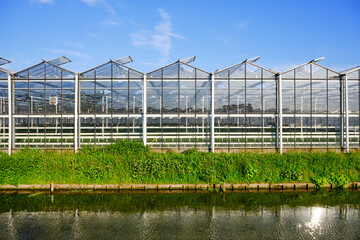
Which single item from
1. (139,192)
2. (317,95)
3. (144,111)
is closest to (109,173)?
(139,192)

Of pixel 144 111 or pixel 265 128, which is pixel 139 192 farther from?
pixel 265 128

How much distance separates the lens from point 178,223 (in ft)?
49.6

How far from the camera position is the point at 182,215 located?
16.3m

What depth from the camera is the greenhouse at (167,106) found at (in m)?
27.6

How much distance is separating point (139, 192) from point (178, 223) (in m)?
6.71

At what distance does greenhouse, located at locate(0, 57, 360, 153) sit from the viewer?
90.7 feet

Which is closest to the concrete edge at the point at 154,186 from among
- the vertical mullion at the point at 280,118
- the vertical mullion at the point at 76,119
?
the vertical mullion at the point at 76,119

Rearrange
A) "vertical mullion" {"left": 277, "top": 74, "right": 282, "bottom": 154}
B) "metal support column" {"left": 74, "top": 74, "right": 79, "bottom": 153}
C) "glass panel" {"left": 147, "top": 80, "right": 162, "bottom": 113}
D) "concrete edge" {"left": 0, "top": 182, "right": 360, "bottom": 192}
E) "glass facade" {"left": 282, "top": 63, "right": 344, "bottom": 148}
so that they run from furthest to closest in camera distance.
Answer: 1. "glass facade" {"left": 282, "top": 63, "right": 344, "bottom": 148}
2. "glass panel" {"left": 147, "top": 80, "right": 162, "bottom": 113}
3. "vertical mullion" {"left": 277, "top": 74, "right": 282, "bottom": 154}
4. "metal support column" {"left": 74, "top": 74, "right": 79, "bottom": 153}
5. "concrete edge" {"left": 0, "top": 182, "right": 360, "bottom": 192}

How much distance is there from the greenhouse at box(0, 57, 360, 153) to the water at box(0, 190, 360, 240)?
7979 mm

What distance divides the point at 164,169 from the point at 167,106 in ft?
26.0

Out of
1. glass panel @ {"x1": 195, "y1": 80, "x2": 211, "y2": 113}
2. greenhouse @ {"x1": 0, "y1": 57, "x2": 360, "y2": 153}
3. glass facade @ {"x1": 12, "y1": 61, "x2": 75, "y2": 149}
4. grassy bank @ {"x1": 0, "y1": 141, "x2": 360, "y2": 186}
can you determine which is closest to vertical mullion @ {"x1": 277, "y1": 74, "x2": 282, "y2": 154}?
greenhouse @ {"x1": 0, "y1": 57, "x2": 360, "y2": 153}

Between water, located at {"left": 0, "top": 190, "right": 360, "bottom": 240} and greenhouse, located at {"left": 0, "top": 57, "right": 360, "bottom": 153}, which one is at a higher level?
greenhouse, located at {"left": 0, "top": 57, "right": 360, "bottom": 153}

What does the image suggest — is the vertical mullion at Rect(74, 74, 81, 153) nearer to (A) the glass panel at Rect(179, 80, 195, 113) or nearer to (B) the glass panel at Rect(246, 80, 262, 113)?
(A) the glass panel at Rect(179, 80, 195, 113)

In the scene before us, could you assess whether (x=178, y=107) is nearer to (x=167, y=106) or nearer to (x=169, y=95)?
(x=167, y=106)
